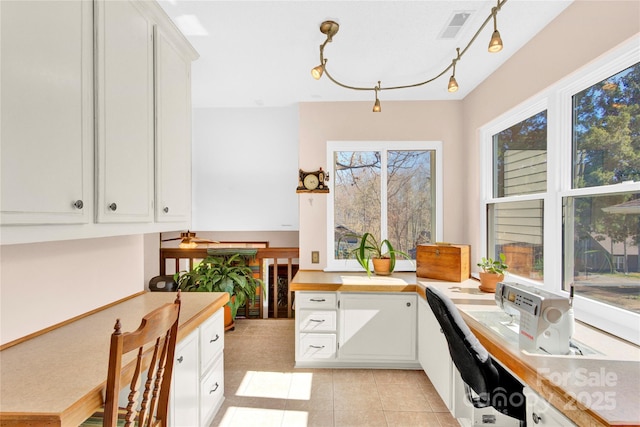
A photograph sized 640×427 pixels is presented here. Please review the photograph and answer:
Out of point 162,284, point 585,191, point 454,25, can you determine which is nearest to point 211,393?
point 162,284

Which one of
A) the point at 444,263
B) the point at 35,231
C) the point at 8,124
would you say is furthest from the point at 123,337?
the point at 444,263

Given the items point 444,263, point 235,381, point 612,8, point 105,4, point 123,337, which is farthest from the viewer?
point 444,263

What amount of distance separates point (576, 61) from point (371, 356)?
253 centimetres

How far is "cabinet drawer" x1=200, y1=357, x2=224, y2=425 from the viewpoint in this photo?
71.6 inches

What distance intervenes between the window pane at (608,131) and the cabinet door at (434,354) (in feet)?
4.41

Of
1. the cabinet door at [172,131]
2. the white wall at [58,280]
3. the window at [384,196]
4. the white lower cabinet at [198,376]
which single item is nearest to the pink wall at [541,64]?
the window at [384,196]

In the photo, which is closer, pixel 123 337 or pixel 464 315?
pixel 123 337

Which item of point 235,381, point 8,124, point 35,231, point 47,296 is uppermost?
point 8,124

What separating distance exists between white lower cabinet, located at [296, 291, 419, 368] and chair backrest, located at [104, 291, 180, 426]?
1.48 metres

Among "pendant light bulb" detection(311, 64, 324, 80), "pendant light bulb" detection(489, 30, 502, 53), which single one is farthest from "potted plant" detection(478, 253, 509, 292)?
"pendant light bulb" detection(311, 64, 324, 80)

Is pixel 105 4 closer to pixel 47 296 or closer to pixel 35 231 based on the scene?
pixel 35 231

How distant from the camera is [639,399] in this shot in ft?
3.29

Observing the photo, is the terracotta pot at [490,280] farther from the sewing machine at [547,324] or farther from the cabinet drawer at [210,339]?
the cabinet drawer at [210,339]

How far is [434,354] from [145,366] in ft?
6.41
